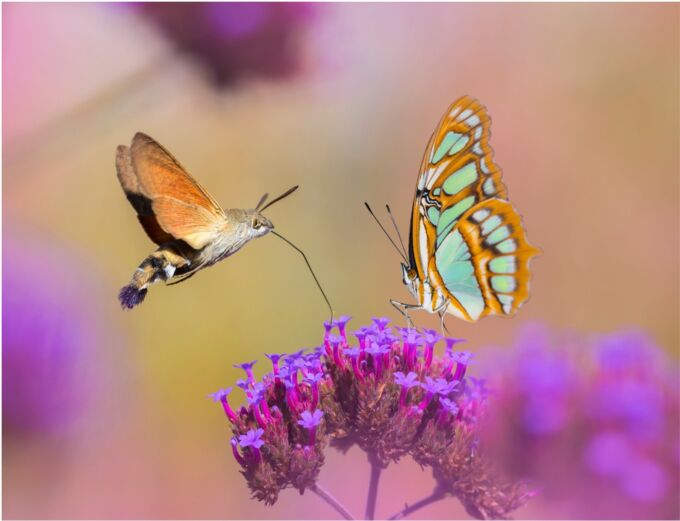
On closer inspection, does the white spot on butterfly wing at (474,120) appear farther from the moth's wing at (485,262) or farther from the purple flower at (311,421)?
the purple flower at (311,421)

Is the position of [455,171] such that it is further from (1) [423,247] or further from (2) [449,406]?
(2) [449,406]

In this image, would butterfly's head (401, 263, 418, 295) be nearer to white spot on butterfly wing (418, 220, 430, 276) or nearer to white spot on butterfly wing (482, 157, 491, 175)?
white spot on butterfly wing (418, 220, 430, 276)

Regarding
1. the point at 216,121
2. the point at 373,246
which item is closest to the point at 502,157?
the point at 373,246

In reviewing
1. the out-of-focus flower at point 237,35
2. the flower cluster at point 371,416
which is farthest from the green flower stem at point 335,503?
the out-of-focus flower at point 237,35

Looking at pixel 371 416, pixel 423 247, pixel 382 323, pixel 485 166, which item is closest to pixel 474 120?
pixel 485 166

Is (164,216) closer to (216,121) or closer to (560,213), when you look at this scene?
(216,121)

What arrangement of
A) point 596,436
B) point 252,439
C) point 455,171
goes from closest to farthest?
point 252,439 < point 596,436 < point 455,171

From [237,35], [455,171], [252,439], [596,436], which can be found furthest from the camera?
[237,35]
